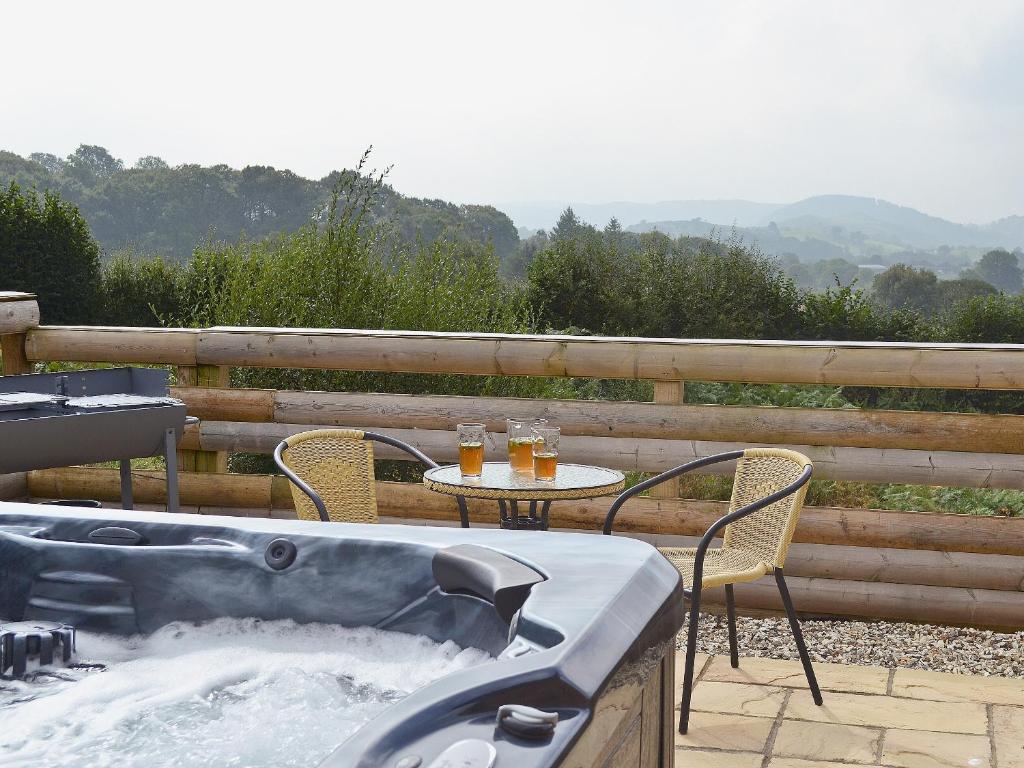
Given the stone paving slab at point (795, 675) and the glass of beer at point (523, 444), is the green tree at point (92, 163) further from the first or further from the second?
the stone paving slab at point (795, 675)

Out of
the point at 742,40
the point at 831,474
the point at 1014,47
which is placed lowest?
the point at 831,474

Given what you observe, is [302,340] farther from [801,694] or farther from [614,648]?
[614,648]

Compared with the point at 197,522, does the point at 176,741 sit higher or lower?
lower

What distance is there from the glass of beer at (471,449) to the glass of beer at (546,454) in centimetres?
17

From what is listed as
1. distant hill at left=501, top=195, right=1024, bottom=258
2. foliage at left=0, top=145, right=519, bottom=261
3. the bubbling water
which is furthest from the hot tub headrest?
distant hill at left=501, top=195, right=1024, bottom=258

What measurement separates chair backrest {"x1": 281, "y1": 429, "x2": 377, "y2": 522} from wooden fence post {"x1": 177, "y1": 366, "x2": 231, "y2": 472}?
123 cm

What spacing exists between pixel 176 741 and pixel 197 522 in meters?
0.55

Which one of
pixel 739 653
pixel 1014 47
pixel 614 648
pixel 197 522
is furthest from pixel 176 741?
pixel 1014 47

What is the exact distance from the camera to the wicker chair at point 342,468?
3.55 meters

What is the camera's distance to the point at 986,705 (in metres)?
3.15

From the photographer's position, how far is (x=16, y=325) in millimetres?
4699

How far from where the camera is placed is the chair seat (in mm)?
2930

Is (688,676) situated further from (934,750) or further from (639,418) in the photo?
(639,418)

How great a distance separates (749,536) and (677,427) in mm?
782
